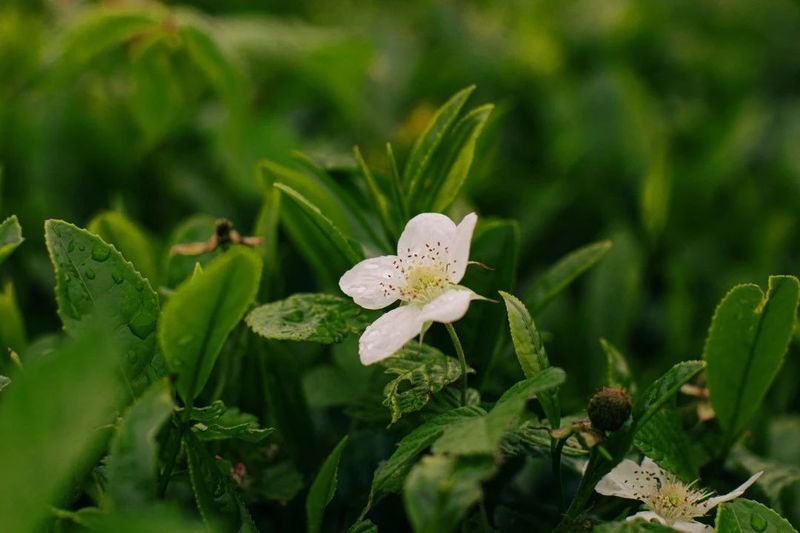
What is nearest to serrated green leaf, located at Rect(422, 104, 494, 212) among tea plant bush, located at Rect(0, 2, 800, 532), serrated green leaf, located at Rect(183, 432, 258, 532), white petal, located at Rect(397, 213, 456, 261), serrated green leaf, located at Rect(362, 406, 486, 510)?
tea plant bush, located at Rect(0, 2, 800, 532)

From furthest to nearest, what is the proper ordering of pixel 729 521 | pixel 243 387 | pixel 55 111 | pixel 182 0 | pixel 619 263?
pixel 182 0, pixel 55 111, pixel 619 263, pixel 243 387, pixel 729 521

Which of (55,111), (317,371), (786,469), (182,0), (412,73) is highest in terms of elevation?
(182,0)

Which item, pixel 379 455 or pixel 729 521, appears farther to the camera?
pixel 379 455

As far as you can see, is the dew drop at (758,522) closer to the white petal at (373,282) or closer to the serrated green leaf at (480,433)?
the serrated green leaf at (480,433)

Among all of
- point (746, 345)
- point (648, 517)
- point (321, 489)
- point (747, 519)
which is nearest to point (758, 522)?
point (747, 519)

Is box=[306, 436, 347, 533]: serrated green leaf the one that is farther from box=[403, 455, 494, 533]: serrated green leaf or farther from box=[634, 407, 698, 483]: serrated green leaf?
box=[634, 407, 698, 483]: serrated green leaf

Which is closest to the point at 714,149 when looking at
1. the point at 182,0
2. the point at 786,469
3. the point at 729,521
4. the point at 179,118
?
the point at 786,469

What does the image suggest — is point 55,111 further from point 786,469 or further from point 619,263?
point 786,469

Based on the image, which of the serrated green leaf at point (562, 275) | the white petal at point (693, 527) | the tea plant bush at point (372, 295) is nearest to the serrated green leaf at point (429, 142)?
the tea plant bush at point (372, 295)
